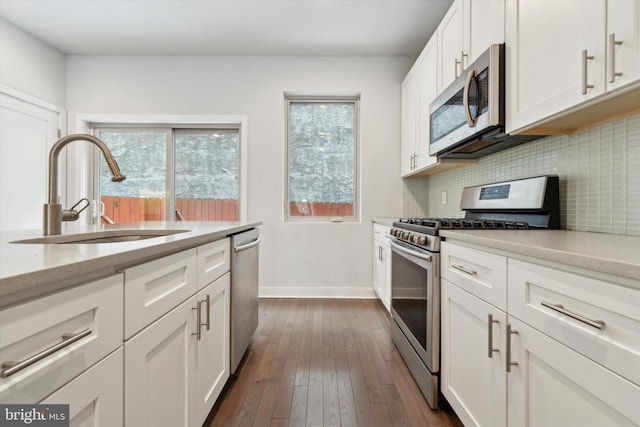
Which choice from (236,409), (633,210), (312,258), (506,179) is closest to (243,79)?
(312,258)

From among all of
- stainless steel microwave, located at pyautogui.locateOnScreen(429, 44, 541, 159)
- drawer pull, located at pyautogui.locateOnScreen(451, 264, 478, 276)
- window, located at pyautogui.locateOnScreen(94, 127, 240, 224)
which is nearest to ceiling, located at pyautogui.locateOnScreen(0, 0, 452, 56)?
window, located at pyautogui.locateOnScreen(94, 127, 240, 224)

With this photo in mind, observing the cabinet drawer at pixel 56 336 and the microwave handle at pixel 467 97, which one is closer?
the cabinet drawer at pixel 56 336

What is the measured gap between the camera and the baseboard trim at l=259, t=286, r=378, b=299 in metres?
3.44

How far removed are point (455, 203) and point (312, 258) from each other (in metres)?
1.59

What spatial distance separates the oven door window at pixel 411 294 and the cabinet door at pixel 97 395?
1.27 metres

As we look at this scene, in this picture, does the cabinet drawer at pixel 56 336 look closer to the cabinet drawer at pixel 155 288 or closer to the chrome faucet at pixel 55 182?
the cabinet drawer at pixel 155 288

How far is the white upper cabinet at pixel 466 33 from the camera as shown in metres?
1.58

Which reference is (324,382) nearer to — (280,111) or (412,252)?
(412,252)

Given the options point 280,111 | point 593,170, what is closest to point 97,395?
point 593,170

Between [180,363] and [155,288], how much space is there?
32cm

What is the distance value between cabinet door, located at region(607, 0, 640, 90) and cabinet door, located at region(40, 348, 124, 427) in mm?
1546

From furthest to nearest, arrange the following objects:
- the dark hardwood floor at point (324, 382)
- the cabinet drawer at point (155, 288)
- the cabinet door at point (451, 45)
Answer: the cabinet door at point (451, 45)
the dark hardwood floor at point (324, 382)
the cabinet drawer at point (155, 288)

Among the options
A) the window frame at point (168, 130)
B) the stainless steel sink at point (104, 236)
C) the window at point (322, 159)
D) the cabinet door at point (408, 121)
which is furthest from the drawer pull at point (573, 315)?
the window frame at point (168, 130)

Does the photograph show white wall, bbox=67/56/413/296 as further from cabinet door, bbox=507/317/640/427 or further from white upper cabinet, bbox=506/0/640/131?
cabinet door, bbox=507/317/640/427
